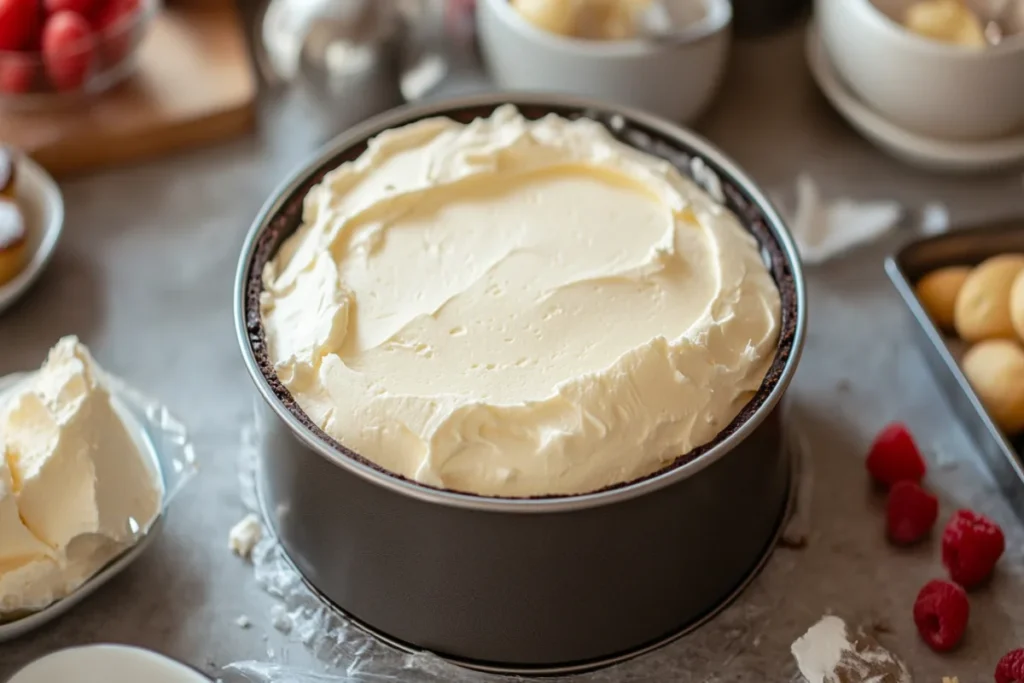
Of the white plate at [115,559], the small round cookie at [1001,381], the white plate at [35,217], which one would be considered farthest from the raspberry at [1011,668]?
the white plate at [35,217]

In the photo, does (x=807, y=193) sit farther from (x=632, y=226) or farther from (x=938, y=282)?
(x=632, y=226)

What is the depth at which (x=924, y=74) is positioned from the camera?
65.9 inches

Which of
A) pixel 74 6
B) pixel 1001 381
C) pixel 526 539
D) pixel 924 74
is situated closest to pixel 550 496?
pixel 526 539

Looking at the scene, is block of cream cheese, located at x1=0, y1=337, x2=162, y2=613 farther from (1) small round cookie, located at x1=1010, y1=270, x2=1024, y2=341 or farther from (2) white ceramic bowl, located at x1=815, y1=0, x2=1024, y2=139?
(2) white ceramic bowl, located at x1=815, y1=0, x2=1024, y2=139

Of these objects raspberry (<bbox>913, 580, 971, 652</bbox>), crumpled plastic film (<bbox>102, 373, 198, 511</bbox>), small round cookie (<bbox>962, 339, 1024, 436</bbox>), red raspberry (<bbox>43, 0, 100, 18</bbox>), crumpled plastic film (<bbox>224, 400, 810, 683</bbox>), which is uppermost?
red raspberry (<bbox>43, 0, 100, 18</bbox>)

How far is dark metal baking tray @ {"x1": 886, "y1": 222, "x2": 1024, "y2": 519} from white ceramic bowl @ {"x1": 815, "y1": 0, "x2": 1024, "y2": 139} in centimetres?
24

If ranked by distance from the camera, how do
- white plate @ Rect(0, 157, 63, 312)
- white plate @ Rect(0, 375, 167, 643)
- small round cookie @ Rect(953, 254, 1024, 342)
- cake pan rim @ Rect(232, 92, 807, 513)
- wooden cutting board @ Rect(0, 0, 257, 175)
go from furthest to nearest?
wooden cutting board @ Rect(0, 0, 257, 175) → white plate @ Rect(0, 157, 63, 312) → small round cookie @ Rect(953, 254, 1024, 342) → white plate @ Rect(0, 375, 167, 643) → cake pan rim @ Rect(232, 92, 807, 513)

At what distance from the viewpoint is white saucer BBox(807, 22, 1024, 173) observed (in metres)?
1.76

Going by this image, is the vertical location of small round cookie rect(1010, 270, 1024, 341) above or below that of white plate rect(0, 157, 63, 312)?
below

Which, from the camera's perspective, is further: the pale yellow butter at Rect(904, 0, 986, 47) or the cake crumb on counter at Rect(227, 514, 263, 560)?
the pale yellow butter at Rect(904, 0, 986, 47)

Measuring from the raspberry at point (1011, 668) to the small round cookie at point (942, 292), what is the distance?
0.49 m

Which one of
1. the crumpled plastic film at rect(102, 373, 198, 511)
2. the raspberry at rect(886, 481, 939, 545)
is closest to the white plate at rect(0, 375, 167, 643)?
the crumpled plastic film at rect(102, 373, 198, 511)

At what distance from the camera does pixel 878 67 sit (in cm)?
172

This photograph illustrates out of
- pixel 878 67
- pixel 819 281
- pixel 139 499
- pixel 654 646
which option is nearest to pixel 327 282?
pixel 139 499
